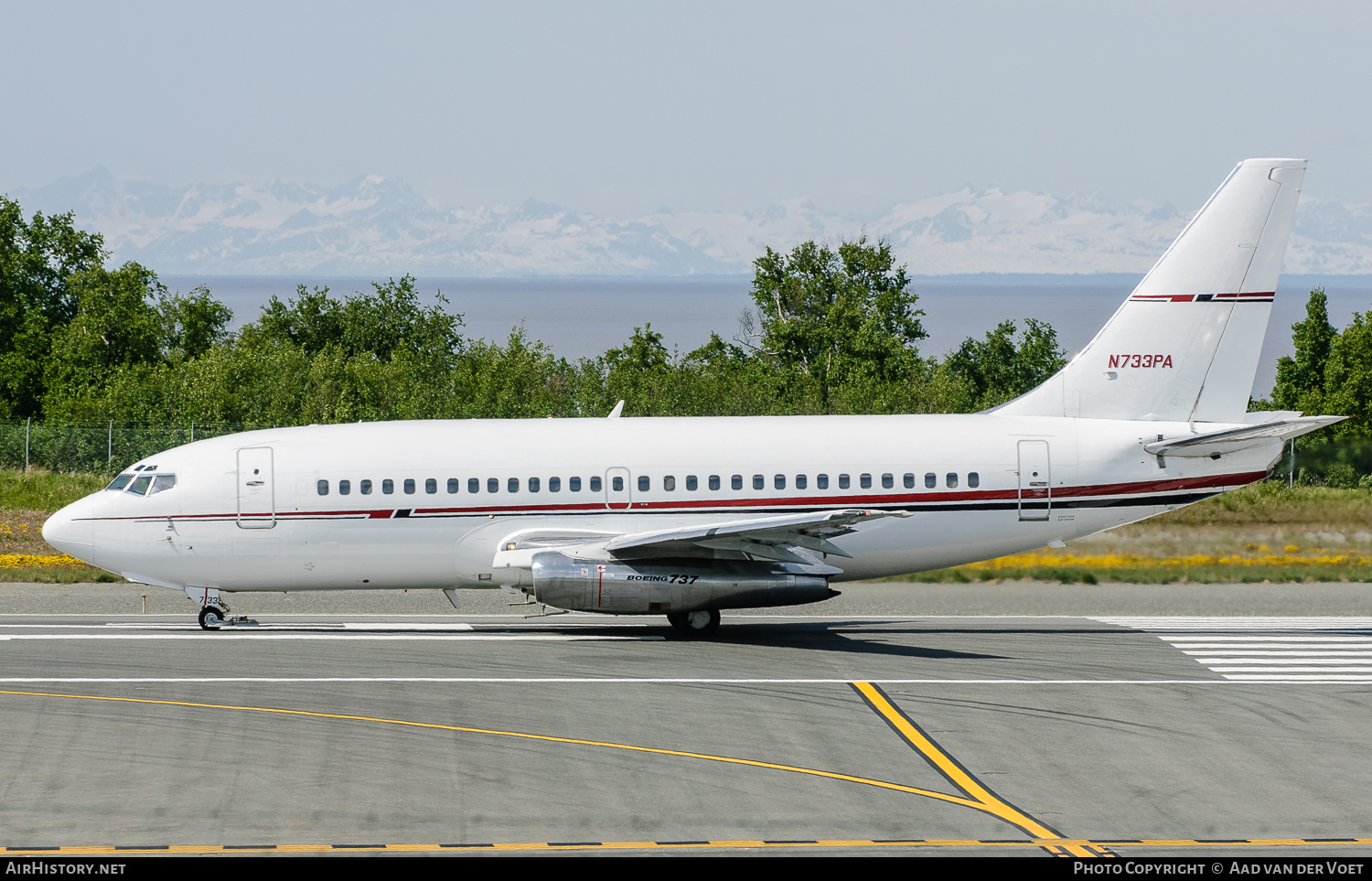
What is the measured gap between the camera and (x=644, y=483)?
2455cm

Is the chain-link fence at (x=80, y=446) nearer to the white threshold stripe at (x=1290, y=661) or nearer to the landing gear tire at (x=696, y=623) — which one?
the landing gear tire at (x=696, y=623)

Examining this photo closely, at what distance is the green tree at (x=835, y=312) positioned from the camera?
2571 inches

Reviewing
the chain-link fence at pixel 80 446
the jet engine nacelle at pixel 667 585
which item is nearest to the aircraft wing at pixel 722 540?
the jet engine nacelle at pixel 667 585

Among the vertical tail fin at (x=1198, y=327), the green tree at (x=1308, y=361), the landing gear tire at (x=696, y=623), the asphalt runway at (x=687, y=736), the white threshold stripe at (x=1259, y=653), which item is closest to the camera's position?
the asphalt runway at (x=687, y=736)

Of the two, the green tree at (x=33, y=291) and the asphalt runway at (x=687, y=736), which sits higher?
the green tree at (x=33, y=291)

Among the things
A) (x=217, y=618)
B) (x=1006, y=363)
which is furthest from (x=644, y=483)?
(x=1006, y=363)

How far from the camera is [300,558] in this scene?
24.4 meters

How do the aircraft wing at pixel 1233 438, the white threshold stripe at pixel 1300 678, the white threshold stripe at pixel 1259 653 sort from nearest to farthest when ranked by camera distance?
the white threshold stripe at pixel 1300 678
the white threshold stripe at pixel 1259 653
the aircraft wing at pixel 1233 438

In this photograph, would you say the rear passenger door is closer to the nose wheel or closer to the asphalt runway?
the asphalt runway

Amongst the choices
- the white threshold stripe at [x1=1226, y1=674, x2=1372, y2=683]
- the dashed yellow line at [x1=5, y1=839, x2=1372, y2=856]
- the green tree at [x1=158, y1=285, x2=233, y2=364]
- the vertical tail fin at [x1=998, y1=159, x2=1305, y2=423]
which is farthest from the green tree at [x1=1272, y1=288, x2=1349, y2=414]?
the green tree at [x1=158, y1=285, x2=233, y2=364]

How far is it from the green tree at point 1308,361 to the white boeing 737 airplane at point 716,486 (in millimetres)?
39671

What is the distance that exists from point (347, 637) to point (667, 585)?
19.6 feet

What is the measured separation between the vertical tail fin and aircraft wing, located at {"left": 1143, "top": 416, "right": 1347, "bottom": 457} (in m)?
0.89
